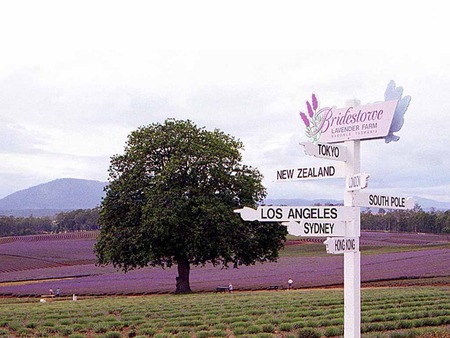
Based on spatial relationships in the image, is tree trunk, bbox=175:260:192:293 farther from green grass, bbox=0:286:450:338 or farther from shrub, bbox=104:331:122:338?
shrub, bbox=104:331:122:338

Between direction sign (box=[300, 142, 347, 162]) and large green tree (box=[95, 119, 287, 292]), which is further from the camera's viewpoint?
large green tree (box=[95, 119, 287, 292])

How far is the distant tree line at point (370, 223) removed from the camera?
4887 inches

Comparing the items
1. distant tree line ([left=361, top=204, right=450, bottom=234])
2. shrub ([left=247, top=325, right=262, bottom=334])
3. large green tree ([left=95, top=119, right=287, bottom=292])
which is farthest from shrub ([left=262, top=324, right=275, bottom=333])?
distant tree line ([left=361, top=204, right=450, bottom=234])

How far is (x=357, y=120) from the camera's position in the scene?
8344 mm

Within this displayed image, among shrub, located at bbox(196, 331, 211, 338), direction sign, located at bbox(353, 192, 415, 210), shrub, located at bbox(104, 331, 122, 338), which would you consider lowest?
shrub, located at bbox(104, 331, 122, 338)

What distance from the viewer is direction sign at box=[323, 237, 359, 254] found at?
741 centimetres

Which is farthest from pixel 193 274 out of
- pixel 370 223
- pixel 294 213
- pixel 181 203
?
pixel 370 223

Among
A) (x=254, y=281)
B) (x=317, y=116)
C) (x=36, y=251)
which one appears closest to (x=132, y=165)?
(x=254, y=281)

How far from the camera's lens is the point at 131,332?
14078 millimetres

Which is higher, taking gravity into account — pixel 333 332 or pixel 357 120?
pixel 357 120

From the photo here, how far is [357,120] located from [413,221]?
126 m

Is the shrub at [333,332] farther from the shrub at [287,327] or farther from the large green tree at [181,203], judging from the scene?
the large green tree at [181,203]

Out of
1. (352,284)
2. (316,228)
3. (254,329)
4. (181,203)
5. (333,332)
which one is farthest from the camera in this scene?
(181,203)

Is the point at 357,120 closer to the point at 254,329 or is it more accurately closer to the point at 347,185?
the point at 347,185
